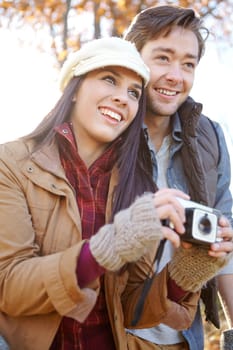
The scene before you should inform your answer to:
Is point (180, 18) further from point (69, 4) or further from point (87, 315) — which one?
point (69, 4)

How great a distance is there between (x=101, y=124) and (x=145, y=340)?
A: 3.44 feet

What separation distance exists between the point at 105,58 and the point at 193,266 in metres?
0.97

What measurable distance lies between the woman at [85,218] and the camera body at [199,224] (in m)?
0.06

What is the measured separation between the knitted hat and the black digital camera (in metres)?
0.74

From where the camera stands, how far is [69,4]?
23.0 ft

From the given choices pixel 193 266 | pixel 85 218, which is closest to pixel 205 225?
pixel 193 266

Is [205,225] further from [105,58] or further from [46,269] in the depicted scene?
[105,58]

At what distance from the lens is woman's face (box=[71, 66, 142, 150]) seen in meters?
2.74

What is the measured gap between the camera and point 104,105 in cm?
274

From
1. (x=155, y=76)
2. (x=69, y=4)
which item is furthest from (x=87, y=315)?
(x=69, y=4)

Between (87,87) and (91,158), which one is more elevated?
(87,87)

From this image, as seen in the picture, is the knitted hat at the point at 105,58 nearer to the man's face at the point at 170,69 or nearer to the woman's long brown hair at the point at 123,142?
the woman's long brown hair at the point at 123,142

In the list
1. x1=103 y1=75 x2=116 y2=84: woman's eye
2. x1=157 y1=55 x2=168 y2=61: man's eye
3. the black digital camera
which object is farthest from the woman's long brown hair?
x1=157 y1=55 x2=168 y2=61: man's eye

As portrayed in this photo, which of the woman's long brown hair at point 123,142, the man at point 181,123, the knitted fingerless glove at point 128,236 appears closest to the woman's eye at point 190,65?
the man at point 181,123
